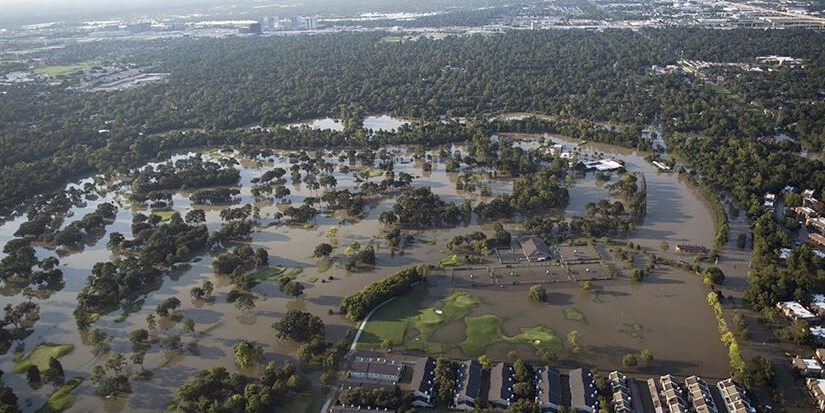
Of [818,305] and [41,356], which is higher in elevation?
[818,305]

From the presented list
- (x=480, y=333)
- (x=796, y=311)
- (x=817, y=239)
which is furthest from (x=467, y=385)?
(x=817, y=239)

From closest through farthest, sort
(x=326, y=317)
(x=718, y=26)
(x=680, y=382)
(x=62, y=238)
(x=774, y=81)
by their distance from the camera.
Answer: (x=680, y=382) < (x=326, y=317) < (x=62, y=238) < (x=774, y=81) < (x=718, y=26)

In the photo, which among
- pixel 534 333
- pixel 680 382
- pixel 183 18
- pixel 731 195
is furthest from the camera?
pixel 183 18

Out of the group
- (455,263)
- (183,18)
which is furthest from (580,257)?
(183,18)

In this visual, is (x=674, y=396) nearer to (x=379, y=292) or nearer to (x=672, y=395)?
(x=672, y=395)

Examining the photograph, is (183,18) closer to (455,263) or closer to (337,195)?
(337,195)

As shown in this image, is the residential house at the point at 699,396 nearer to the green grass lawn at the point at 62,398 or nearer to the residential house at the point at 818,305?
the residential house at the point at 818,305

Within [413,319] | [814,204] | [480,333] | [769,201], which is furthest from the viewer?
[769,201]
